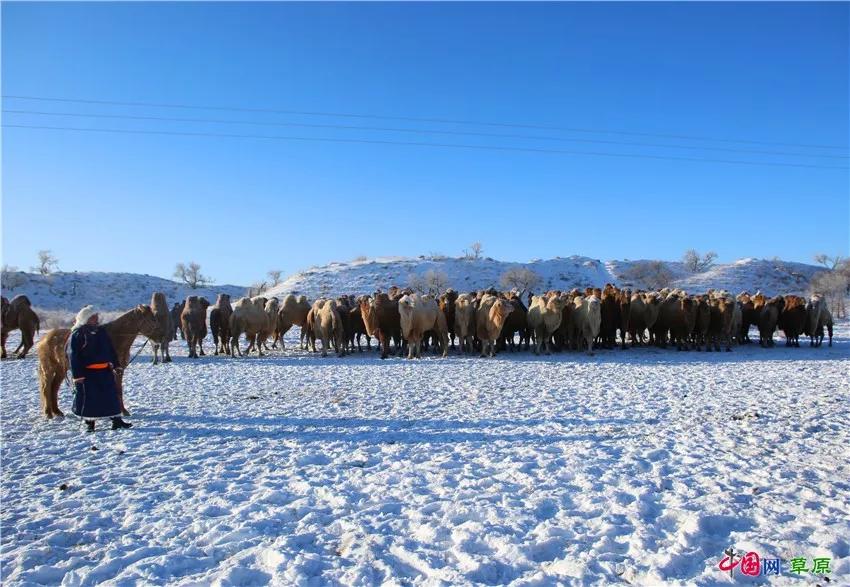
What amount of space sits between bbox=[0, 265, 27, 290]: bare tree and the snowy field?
5333 cm

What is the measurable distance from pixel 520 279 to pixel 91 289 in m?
43.5

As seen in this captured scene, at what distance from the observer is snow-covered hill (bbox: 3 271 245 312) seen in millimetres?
52219

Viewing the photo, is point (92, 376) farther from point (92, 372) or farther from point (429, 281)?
point (429, 281)

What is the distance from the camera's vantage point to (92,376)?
860 cm

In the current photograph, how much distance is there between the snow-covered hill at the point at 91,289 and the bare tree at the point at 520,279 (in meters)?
31.4

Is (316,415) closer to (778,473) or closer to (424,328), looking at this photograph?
(778,473)

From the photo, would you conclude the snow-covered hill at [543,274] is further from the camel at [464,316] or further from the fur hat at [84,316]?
the fur hat at [84,316]

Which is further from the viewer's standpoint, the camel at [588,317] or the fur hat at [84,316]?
the camel at [588,317]

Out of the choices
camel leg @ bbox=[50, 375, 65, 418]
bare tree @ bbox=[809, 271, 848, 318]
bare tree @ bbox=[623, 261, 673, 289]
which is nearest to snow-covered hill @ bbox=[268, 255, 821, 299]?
bare tree @ bbox=[623, 261, 673, 289]

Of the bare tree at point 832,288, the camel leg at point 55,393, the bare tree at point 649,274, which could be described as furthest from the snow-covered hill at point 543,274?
the camel leg at point 55,393

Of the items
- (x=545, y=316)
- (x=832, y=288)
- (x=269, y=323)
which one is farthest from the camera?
(x=832, y=288)

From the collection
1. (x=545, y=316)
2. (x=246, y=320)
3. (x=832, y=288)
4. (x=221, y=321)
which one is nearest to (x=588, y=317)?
(x=545, y=316)

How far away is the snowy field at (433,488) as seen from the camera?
4320 millimetres

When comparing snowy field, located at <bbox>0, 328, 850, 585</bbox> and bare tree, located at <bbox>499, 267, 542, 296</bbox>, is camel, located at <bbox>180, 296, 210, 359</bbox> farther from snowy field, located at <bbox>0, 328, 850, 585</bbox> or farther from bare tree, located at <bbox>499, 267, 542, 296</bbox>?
bare tree, located at <bbox>499, 267, 542, 296</bbox>
